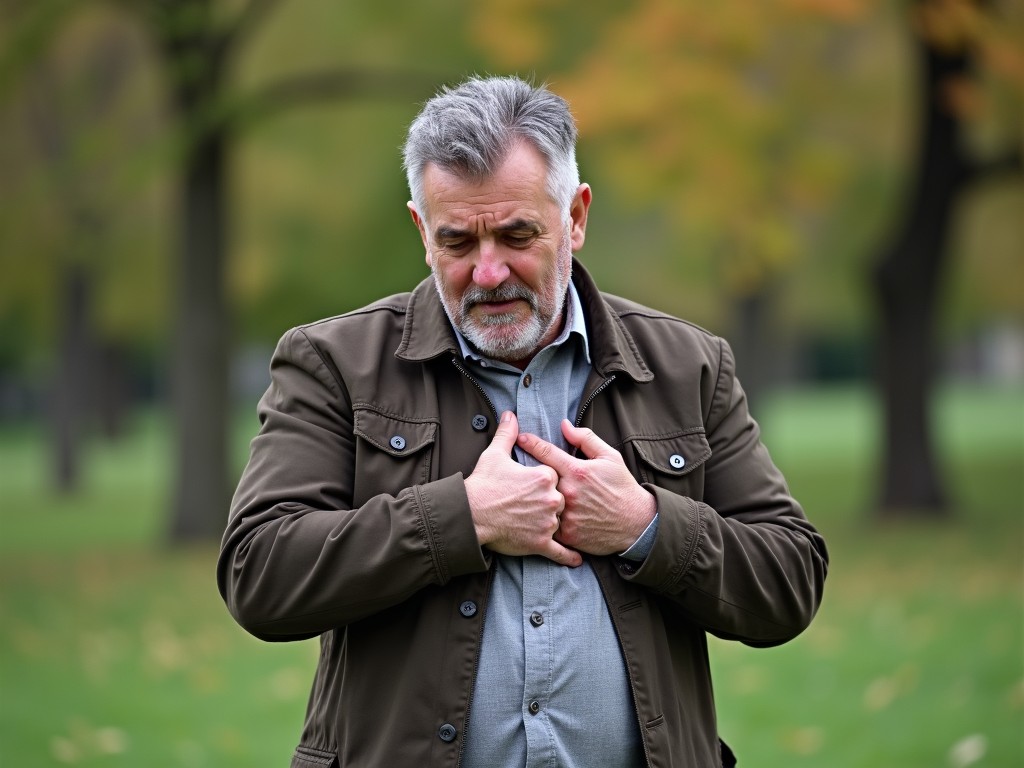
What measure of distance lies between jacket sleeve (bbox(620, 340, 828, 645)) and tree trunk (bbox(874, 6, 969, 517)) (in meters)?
12.2

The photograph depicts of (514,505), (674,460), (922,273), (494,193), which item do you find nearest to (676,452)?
(674,460)

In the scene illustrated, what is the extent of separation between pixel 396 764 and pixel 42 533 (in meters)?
15.4

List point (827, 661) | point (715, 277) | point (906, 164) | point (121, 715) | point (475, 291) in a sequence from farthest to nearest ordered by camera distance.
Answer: point (715, 277) < point (906, 164) < point (827, 661) < point (121, 715) < point (475, 291)

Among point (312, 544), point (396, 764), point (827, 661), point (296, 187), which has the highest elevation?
point (296, 187)

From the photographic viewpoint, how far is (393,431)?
3027 millimetres

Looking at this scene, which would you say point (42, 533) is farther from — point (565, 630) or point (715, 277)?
point (565, 630)

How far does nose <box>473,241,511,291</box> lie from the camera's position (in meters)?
3.05

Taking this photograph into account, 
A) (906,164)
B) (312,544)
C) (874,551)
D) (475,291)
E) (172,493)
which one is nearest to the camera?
(312,544)

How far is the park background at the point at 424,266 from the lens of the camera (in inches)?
302

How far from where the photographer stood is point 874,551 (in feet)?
41.7

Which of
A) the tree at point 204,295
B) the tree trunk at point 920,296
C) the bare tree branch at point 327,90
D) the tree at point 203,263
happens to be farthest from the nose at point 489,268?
the tree trunk at point 920,296

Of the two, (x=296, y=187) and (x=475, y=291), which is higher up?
(x=296, y=187)

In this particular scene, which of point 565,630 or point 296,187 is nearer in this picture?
point 565,630

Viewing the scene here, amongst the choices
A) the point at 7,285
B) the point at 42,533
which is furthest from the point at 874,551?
the point at 7,285
